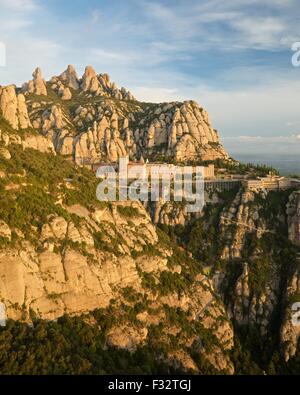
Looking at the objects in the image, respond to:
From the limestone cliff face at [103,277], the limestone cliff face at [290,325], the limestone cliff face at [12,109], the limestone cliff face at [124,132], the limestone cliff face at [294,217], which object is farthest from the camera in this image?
the limestone cliff face at [124,132]

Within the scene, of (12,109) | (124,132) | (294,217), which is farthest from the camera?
(124,132)

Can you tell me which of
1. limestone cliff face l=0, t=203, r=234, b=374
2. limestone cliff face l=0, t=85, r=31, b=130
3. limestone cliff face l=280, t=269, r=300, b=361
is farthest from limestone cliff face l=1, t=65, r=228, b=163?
limestone cliff face l=0, t=203, r=234, b=374

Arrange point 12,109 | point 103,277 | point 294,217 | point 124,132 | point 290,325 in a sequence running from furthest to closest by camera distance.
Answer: point 124,132 < point 294,217 < point 12,109 < point 290,325 < point 103,277

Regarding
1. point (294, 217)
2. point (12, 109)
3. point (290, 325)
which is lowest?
point (290, 325)

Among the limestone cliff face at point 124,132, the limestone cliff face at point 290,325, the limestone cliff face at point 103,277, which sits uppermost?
the limestone cliff face at point 124,132

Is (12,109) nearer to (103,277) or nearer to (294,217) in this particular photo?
Result: (103,277)

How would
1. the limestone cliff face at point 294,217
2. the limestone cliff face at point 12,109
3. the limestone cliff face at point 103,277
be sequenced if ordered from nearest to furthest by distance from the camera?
the limestone cliff face at point 103,277
the limestone cliff face at point 12,109
the limestone cliff face at point 294,217

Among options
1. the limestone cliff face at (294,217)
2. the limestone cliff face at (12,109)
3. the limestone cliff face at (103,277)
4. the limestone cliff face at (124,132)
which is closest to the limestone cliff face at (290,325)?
the limestone cliff face at (103,277)

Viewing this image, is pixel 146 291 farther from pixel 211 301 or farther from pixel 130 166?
pixel 130 166

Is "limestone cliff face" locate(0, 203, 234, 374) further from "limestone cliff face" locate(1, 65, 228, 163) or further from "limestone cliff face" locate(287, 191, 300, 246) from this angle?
"limestone cliff face" locate(1, 65, 228, 163)

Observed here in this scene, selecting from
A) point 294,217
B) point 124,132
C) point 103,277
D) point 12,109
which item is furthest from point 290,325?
point 124,132

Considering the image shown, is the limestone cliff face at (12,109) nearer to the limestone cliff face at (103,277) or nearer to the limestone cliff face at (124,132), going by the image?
the limestone cliff face at (103,277)

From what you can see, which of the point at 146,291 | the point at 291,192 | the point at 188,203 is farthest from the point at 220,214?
the point at 146,291

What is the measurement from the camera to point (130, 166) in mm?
149750
